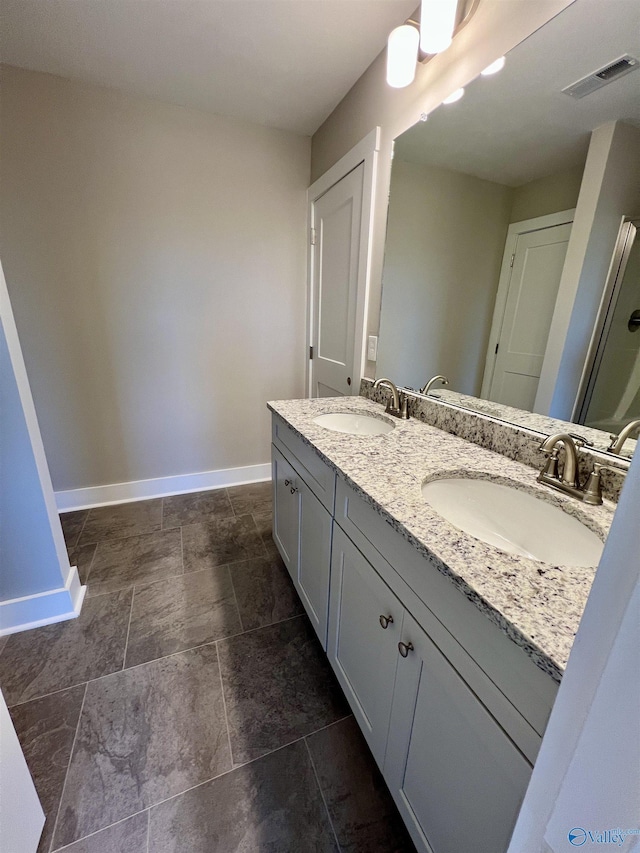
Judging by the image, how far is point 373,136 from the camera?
1563 mm

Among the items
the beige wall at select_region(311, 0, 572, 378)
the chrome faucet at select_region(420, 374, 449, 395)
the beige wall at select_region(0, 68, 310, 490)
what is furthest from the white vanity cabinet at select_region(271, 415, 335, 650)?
the beige wall at select_region(0, 68, 310, 490)

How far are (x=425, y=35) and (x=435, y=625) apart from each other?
1.73 m

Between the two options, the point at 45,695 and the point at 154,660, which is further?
the point at 154,660

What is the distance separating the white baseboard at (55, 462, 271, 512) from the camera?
2.31 metres

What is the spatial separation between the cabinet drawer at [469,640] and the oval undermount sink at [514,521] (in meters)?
0.20

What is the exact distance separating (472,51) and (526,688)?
5.70ft

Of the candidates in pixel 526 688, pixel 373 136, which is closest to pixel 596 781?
pixel 526 688

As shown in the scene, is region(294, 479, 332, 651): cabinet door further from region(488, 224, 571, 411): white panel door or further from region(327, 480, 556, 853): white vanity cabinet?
region(488, 224, 571, 411): white panel door

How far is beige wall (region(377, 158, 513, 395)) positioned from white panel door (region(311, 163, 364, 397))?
295mm

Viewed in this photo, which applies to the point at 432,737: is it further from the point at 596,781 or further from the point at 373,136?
the point at 373,136

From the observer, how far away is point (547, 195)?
96 centimetres

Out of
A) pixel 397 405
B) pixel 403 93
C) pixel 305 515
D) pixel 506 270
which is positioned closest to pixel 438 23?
pixel 403 93

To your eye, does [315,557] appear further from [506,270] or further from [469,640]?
[506,270]

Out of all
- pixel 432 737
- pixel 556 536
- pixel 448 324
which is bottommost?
pixel 432 737
